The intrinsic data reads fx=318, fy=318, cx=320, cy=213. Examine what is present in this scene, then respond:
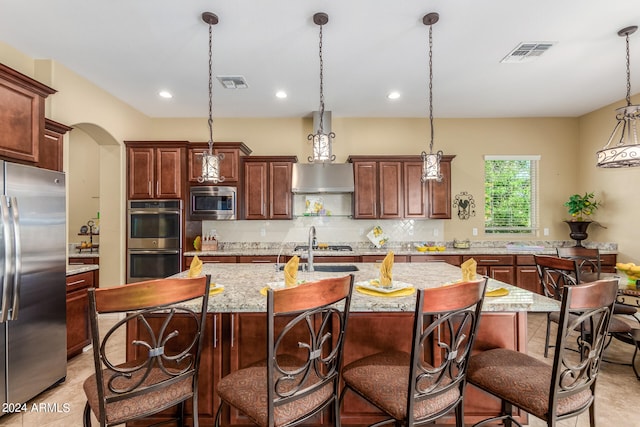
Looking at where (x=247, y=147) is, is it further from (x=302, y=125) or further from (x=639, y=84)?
(x=639, y=84)

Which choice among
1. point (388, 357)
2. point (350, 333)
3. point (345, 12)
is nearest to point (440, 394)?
point (388, 357)

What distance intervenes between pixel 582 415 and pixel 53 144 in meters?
5.05

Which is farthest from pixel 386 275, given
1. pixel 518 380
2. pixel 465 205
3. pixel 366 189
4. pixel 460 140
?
pixel 460 140

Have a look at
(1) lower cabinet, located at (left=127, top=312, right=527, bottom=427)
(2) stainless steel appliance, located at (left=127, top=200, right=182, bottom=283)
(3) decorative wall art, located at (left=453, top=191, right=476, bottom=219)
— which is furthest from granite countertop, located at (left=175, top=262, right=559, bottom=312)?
(3) decorative wall art, located at (left=453, top=191, right=476, bottom=219)

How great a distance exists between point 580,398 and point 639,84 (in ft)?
14.6

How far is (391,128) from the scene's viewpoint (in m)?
5.29

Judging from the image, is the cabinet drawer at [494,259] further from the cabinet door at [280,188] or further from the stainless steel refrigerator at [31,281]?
the stainless steel refrigerator at [31,281]

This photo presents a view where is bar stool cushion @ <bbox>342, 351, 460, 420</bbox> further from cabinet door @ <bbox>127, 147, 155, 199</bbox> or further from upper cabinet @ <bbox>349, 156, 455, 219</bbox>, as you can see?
cabinet door @ <bbox>127, 147, 155, 199</bbox>

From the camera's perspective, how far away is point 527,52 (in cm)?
318

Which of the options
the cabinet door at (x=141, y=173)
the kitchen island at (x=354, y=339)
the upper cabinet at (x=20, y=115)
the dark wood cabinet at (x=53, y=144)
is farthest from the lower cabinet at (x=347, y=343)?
the cabinet door at (x=141, y=173)

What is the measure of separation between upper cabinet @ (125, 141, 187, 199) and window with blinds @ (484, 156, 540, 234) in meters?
4.88

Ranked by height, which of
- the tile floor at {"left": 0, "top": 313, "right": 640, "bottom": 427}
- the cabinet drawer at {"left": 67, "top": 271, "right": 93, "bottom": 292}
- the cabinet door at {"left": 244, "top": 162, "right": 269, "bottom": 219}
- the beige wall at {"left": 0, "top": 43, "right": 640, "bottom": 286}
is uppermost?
the beige wall at {"left": 0, "top": 43, "right": 640, "bottom": 286}

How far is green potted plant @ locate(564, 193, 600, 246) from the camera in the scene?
474cm

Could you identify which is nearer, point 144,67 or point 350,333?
point 350,333
